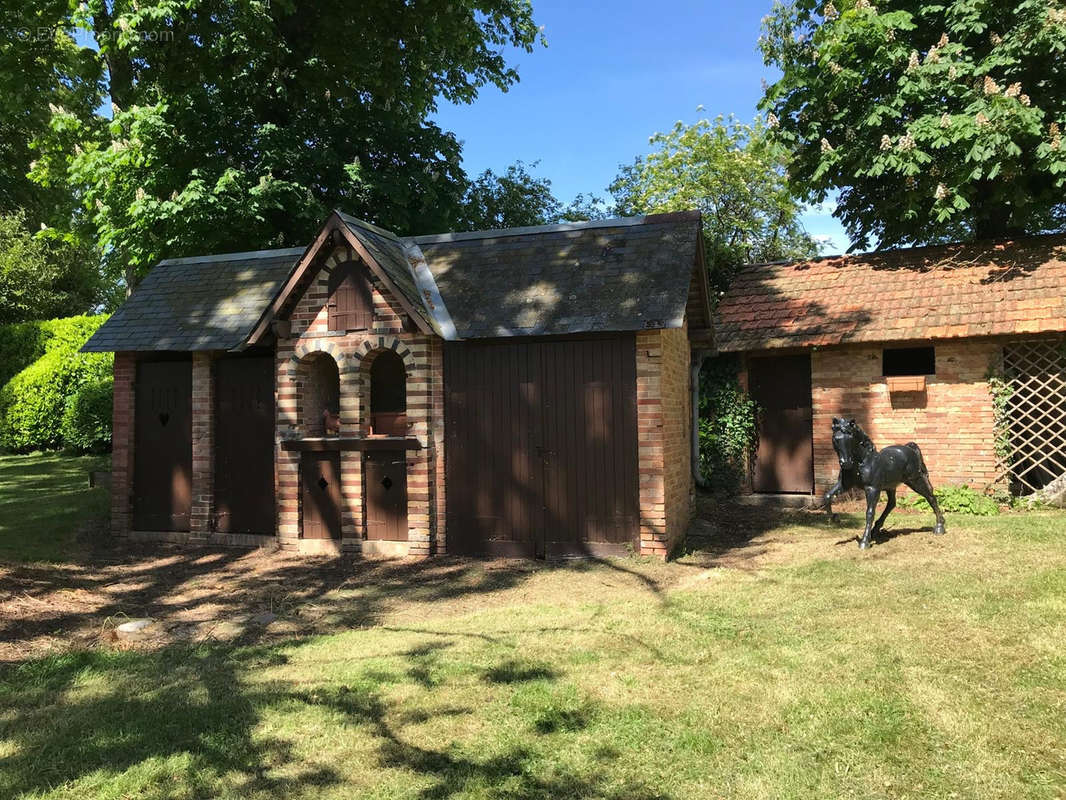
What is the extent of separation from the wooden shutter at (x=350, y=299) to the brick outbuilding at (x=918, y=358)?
24.9 ft

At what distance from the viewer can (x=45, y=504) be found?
520 inches

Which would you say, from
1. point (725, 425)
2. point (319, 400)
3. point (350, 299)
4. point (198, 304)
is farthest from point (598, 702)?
point (725, 425)

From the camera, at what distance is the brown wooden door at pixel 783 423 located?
1431cm

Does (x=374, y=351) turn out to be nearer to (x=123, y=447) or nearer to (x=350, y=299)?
(x=350, y=299)

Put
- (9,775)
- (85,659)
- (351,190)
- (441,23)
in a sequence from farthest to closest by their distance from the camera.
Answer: (351,190) → (441,23) → (85,659) → (9,775)

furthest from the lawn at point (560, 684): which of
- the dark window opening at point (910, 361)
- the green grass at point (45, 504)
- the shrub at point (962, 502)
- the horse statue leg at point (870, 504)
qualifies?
the dark window opening at point (910, 361)

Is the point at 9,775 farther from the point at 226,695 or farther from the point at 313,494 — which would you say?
the point at 313,494

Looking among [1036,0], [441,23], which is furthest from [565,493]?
[1036,0]

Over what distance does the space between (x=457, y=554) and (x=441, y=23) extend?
824 centimetres

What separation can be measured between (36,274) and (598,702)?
31664mm

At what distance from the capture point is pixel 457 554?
969cm

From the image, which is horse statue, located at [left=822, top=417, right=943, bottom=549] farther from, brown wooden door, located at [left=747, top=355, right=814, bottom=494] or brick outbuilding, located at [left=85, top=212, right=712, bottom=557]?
brown wooden door, located at [left=747, top=355, right=814, bottom=494]

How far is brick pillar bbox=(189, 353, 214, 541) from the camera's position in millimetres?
10977

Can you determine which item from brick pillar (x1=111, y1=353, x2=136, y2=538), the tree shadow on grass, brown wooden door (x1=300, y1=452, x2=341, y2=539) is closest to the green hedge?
brick pillar (x1=111, y1=353, x2=136, y2=538)
